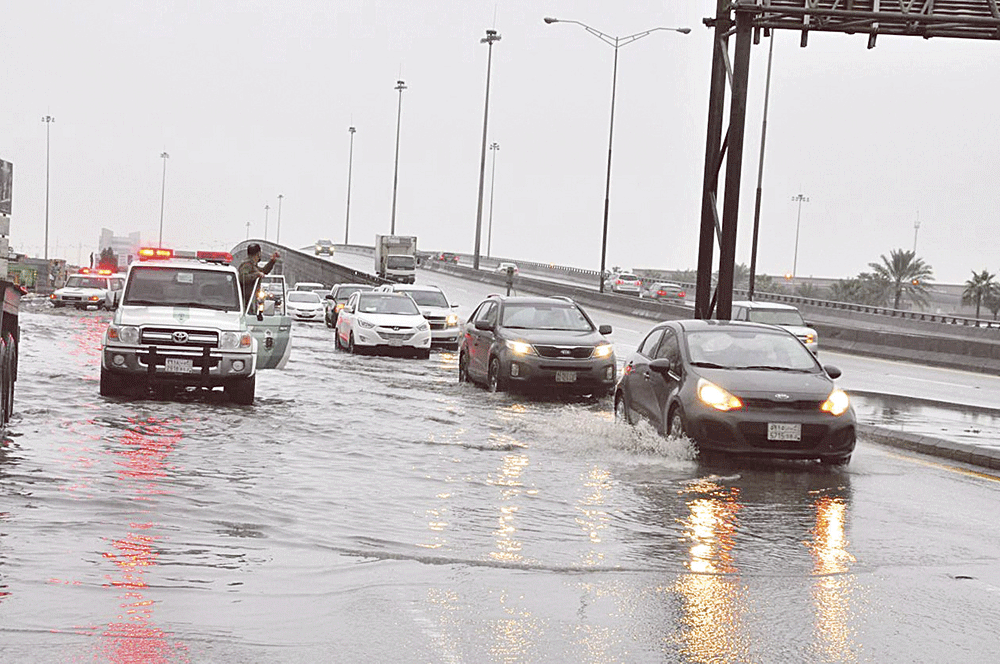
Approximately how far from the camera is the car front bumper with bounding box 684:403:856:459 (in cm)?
1337

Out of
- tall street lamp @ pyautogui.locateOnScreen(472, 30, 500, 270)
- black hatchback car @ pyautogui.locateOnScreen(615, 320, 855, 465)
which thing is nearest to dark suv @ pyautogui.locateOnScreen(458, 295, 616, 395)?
black hatchback car @ pyautogui.locateOnScreen(615, 320, 855, 465)

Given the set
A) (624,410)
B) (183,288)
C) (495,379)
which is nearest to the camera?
(624,410)

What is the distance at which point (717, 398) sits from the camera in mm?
13672

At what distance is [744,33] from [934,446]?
31.2 feet

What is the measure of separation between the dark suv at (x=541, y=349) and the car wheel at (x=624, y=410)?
4472 mm

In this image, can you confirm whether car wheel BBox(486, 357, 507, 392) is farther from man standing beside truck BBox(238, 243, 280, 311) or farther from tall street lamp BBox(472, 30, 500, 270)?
tall street lamp BBox(472, 30, 500, 270)

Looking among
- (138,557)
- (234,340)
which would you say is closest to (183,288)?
(234,340)

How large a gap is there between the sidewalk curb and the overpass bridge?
1953 cm

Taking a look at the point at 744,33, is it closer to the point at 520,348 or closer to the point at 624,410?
the point at 520,348

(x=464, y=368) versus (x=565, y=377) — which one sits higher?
(x=565, y=377)

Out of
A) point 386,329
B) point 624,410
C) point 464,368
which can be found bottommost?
point 464,368

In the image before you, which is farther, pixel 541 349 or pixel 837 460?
pixel 541 349

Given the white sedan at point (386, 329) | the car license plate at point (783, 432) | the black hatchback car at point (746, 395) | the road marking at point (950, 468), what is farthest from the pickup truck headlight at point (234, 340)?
the white sedan at point (386, 329)

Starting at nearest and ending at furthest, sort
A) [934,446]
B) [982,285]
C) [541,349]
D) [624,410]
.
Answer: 1. [934,446]
2. [624,410]
3. [541,349]
4. [982,285]
